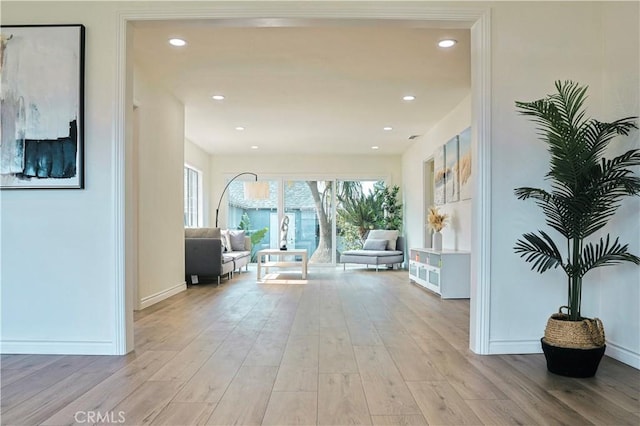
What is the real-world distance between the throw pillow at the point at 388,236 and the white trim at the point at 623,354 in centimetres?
625

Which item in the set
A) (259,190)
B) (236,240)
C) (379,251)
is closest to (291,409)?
(236,240)

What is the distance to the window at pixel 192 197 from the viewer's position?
29.3ft

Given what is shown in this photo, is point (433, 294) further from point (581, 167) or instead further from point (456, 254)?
point (581, 167)

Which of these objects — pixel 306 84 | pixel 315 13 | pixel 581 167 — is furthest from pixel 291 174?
pixel 581 167

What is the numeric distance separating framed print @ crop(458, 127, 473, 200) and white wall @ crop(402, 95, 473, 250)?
9 centimetres

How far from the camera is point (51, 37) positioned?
297 cm

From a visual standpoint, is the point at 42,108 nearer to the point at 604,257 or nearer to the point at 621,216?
the point at 604,257

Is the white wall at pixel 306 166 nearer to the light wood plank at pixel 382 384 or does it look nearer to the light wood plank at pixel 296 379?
the light wood plank at pixel 382 384

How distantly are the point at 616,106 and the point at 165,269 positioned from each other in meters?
4.66

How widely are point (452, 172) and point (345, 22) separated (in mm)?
3960

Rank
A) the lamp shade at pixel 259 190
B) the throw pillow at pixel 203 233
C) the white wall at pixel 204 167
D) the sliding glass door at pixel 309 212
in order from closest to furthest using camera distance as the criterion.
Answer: the throw pillow at pixel 203 233
the white wall at pixel 204 167
the lamp shade at pixel 259 190
the sliding glass door at pixel 309 212

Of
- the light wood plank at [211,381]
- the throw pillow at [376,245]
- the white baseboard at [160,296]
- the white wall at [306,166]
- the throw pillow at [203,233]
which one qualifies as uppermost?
the white wall at [306,166]

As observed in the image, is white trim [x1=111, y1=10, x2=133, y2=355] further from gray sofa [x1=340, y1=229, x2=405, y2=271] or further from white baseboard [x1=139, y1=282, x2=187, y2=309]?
gray sofa [x1=340, y1=229, x2=405, y2=271]

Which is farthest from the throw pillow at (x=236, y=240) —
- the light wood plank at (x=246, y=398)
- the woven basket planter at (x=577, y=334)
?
the woven basket planter at (x=577, y=334)
